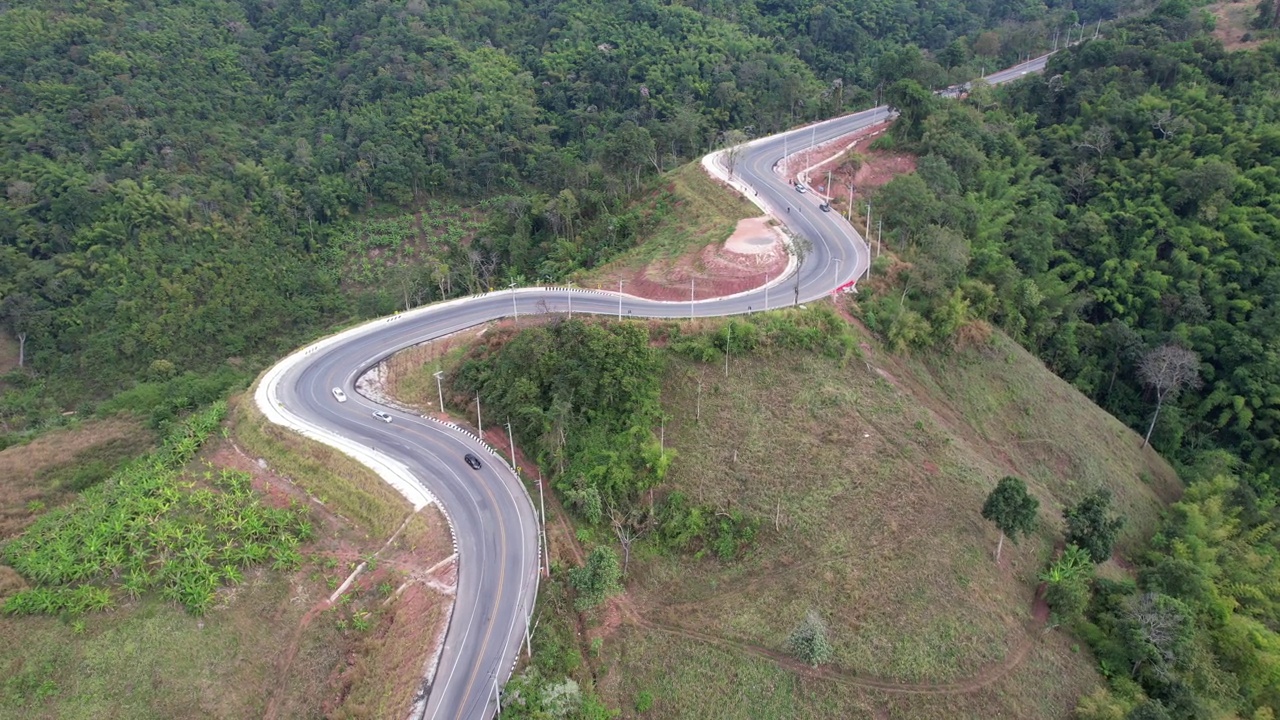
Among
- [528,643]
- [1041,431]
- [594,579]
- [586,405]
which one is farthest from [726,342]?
[1041,431]

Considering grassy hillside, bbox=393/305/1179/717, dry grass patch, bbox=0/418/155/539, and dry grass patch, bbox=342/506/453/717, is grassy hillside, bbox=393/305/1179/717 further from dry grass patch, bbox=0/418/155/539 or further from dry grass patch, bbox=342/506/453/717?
dry grass patch, bbox=0/418/155/539

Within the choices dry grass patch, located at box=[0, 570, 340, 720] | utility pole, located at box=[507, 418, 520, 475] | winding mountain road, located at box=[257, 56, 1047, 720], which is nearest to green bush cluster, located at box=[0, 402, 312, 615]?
dry grass patch, located at box=[0, 570, 340, 720]

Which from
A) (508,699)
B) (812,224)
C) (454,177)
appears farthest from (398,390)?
(454,177)

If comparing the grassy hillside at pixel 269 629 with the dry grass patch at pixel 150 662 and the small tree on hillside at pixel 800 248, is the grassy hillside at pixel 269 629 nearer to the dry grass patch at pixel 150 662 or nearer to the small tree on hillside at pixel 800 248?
the dry grass patch at pixel 150 662

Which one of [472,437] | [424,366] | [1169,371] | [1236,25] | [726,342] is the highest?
[1236,25]

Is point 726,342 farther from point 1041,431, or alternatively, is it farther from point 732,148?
point 732,148

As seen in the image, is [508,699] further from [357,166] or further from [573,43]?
[573,43]
